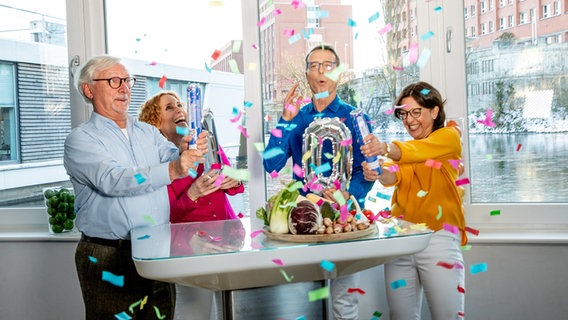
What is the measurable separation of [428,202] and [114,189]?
1.25m

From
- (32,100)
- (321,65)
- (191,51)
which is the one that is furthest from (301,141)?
(32,100)

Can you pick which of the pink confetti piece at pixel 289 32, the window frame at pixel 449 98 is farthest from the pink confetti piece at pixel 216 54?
the pink confetti piece at pixel 289 32

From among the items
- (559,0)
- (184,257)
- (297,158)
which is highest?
(559,0)

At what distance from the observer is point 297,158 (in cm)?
311

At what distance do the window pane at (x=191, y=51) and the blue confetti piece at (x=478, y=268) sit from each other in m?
1.24

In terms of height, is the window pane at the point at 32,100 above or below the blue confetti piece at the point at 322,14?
below

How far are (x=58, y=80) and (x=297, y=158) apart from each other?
173cm

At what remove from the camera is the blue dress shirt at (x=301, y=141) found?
117 inches

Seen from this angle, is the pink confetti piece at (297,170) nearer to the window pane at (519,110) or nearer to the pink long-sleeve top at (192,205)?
the pink long-sleeve top at (192,205)

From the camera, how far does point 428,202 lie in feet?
9.21

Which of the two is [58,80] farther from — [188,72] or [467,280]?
[467,280]

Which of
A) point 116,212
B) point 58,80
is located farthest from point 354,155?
point 58,80

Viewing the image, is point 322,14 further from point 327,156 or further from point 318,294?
point 318,294

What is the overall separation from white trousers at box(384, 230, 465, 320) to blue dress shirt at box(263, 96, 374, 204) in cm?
36
